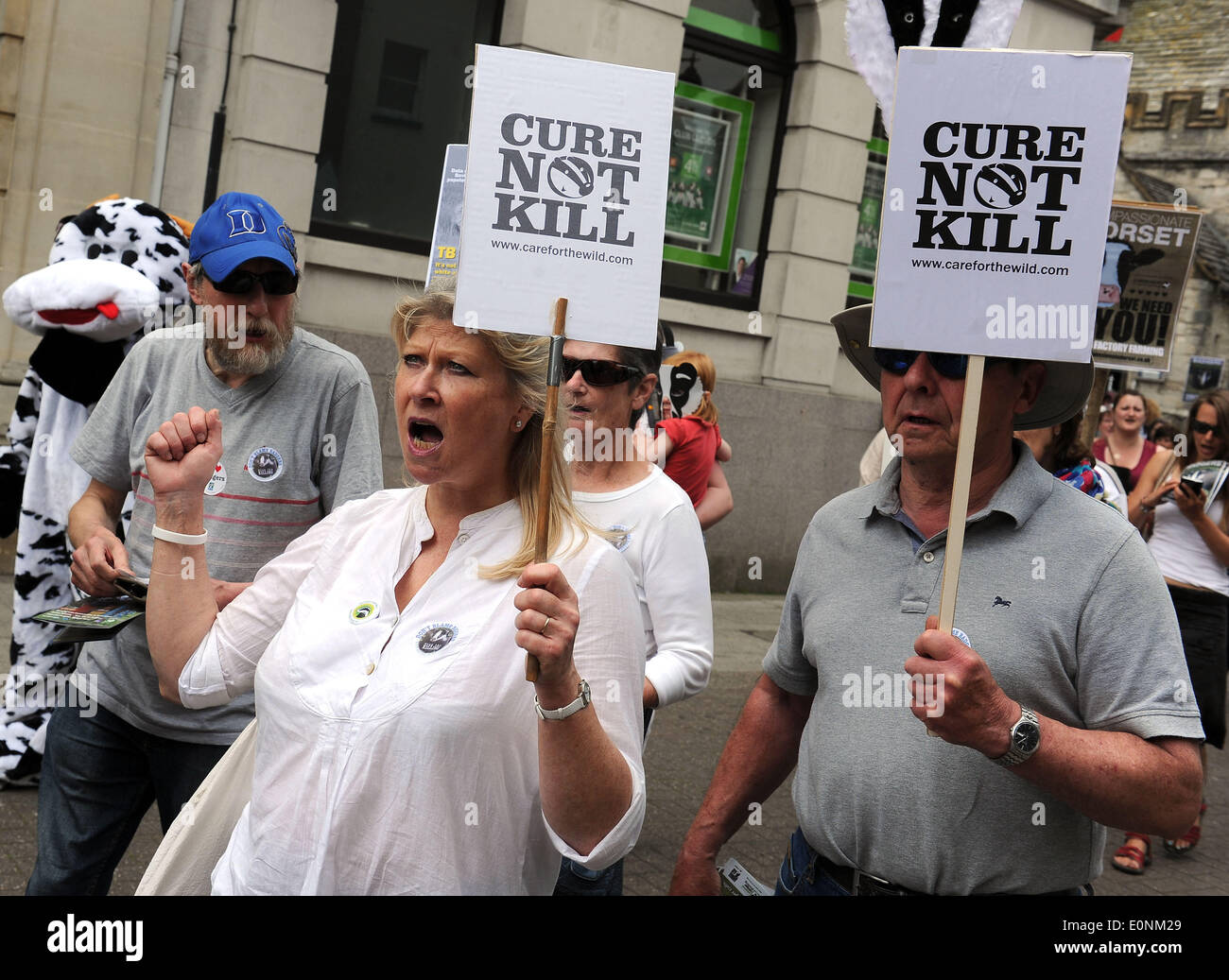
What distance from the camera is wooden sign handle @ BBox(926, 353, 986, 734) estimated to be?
2.04m

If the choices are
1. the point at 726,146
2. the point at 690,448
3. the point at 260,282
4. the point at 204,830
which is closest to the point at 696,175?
the point at 726,146

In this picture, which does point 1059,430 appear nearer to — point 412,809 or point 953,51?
point 953,51

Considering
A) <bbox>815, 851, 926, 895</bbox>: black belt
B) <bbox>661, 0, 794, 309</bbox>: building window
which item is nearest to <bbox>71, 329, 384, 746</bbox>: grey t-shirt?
<bbox>815, 851, 926, 895</bbox>: black belt

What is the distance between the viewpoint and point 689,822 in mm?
5715

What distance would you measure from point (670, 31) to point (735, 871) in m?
9.41

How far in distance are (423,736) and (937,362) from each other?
1156mm

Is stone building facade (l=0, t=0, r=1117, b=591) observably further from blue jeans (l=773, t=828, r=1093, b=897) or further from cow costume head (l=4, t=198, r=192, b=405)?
blue jeans (l=773, t=828, r=1093, b=897)

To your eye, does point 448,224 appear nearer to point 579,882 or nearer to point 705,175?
point 579,882

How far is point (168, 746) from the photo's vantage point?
10.4 ft

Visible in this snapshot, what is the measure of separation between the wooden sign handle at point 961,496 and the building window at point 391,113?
815 cm

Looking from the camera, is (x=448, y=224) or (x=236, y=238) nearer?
(x=236, y=238)

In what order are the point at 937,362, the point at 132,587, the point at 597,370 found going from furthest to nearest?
the point at 597,370
the point at 132,587
the point at 937,362

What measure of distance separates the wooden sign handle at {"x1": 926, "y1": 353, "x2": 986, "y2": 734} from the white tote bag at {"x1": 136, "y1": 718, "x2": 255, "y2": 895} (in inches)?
53.3
